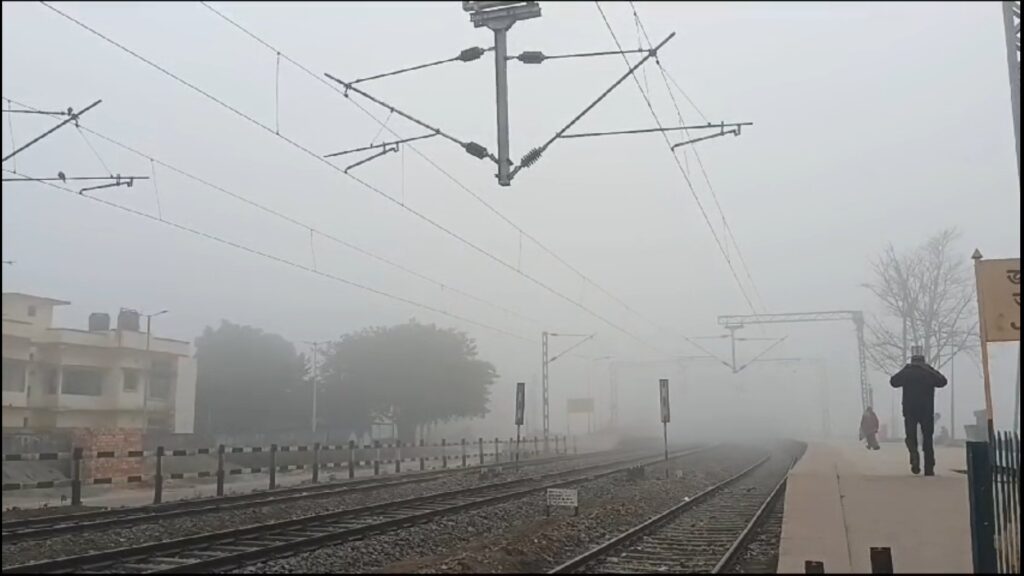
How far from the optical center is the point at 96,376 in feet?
43.0

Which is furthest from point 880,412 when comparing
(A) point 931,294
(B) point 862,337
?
(A) point 931,294

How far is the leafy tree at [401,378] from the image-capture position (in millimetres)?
52375

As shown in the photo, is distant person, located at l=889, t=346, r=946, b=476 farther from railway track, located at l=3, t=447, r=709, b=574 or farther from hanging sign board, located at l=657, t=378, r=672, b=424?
hanging sign board, located at l=657, t=378, r=672, b=424

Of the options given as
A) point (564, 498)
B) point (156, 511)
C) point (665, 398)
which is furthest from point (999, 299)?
point (665, 398)

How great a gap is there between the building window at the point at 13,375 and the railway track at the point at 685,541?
5.42m

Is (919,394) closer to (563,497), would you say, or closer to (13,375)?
(563,497)

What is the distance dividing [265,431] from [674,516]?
3574 centimetres

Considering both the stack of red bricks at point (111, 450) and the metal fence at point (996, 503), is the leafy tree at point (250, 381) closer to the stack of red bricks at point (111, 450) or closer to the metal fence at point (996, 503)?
the stack of red bricks at point (111, 450)

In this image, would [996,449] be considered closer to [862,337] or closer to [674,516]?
[674,516]

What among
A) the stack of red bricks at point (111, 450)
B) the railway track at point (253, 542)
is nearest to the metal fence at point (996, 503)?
the railway track at point (253, 542)

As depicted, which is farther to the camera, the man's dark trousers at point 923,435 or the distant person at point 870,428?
the distant person at point 870,428

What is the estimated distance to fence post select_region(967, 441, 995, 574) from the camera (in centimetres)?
756

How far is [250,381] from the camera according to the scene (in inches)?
1827

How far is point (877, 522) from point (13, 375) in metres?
8.92
